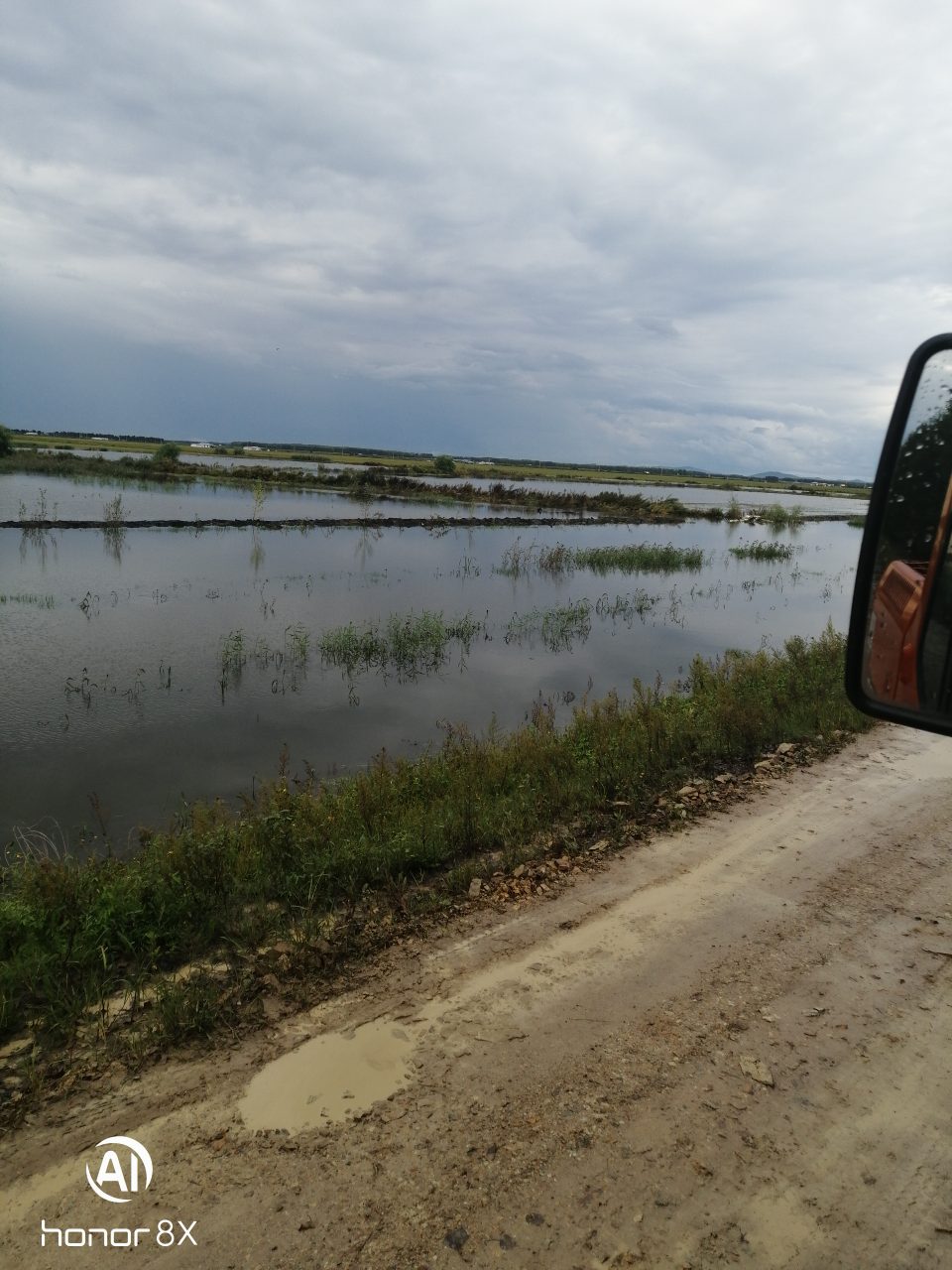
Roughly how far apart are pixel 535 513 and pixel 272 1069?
41911 mm

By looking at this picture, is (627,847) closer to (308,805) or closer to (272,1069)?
(308,805)

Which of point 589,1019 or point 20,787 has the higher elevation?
point 589,1019

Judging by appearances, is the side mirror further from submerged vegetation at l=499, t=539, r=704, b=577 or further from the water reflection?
submerged vegetation at l=499, t=539, r=704, b=577

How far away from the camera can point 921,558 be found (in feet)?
7.11

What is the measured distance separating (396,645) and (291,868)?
8346mm

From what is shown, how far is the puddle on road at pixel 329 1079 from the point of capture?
9.19ft

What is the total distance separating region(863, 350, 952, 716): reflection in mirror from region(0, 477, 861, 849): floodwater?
19.0 ft

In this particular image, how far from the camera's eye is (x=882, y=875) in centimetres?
470

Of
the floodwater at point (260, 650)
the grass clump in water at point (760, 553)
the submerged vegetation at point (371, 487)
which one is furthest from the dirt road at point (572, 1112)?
the submerged vegetation at point (371, 487)

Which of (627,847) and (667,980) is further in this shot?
(627,847)

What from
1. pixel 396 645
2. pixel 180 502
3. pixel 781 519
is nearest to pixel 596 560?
pixel 396 645

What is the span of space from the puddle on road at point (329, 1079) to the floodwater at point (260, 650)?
362cm

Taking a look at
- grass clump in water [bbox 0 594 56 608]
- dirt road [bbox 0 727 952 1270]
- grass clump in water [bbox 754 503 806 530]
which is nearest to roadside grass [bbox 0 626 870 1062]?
dirt road [bbox 0 727 952 1270]

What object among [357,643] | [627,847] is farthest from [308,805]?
[357,643]
